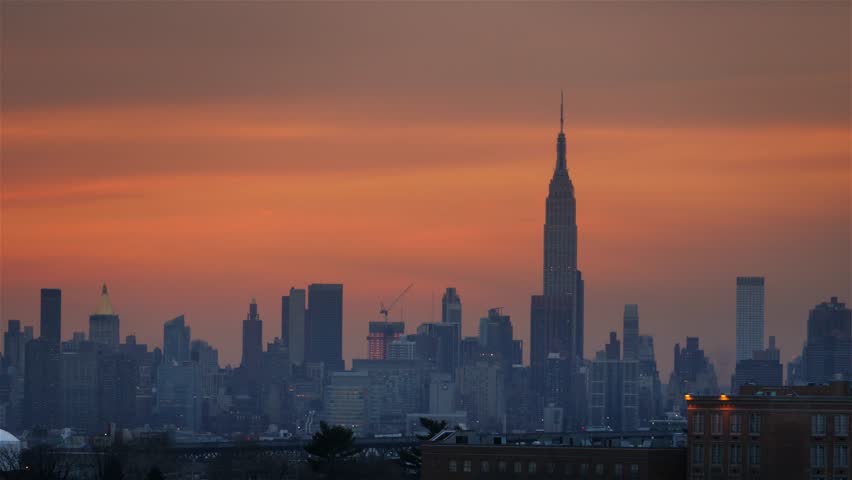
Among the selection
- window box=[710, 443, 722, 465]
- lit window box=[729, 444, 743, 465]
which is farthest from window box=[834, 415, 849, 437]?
window box=[710, 443, 722, 465]

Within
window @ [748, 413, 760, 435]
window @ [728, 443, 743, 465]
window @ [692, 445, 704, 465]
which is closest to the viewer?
window @ [748, 413, 760, 435]

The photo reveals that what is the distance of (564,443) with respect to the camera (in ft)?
436

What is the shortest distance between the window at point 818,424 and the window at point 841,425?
0.63 metres

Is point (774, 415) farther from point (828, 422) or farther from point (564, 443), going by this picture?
point (564, 443)

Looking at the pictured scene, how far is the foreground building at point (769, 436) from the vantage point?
11138cm

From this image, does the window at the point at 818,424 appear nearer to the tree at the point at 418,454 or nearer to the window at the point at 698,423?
the window at the point at 698,423

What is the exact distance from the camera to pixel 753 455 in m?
113

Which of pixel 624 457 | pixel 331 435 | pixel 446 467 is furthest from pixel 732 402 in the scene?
pixel 331 435

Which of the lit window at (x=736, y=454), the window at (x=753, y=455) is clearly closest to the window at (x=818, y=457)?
the window at (x=753, y=455)

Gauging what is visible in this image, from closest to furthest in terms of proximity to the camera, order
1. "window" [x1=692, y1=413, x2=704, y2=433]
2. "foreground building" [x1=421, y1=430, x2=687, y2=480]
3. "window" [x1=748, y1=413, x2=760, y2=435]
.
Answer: "window" [x1=748, y1=413, x2=760, y2=435], "window" [x1=692, y1=413, x2=704, y2=433], "foreground building" [x1=421, y1=430, x2=687, y2=480]

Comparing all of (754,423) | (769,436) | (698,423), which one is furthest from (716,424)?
(769,436)

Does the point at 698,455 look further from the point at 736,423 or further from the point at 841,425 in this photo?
the point at 841,425

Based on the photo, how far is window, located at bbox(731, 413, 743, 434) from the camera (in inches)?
4461

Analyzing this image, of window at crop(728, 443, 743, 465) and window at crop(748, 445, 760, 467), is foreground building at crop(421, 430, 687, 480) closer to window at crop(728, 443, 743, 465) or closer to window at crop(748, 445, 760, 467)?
window at crop(728, 443, 743, 465)
